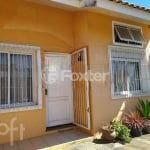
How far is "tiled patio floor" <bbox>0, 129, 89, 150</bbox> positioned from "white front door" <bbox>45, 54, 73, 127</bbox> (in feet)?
2.19

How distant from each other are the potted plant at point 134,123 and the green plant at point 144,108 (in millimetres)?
539

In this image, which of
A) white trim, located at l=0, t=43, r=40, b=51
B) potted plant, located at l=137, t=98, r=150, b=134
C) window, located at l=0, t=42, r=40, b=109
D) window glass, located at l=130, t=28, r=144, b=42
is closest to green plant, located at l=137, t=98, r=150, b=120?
potted plant, located at l=137, t=98, r=150, b=134

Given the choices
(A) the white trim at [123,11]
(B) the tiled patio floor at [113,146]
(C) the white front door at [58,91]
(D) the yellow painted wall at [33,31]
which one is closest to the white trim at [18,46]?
(D) the yellow painted wall at [33,31]

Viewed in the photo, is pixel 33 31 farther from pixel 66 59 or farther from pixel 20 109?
pixel 20 109

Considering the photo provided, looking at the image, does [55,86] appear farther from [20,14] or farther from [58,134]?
[20,14]

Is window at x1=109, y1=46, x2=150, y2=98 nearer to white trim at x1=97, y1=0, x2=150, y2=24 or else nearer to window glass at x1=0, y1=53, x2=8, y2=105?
white trim at x1=97, y1=0, x2=150, y2=24

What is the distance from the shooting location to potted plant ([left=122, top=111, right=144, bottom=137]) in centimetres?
641

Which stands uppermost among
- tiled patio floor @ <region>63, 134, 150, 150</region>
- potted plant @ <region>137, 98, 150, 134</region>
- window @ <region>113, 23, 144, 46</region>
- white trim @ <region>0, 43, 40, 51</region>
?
window @ <region>113, 23, 144, 46</region>

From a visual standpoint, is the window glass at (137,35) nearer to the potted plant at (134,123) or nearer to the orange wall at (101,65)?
the orange wall at (101,65)

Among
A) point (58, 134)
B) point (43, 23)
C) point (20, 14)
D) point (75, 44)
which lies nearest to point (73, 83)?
point (75, 44)

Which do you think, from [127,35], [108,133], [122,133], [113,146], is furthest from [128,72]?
[113,146]

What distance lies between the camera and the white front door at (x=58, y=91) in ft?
23.1

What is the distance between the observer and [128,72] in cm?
792

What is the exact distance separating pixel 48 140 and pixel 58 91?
6.43 feet
